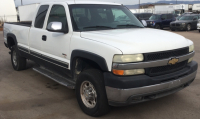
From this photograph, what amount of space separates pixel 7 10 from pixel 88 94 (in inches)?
1359

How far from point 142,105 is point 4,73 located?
441 centimetres

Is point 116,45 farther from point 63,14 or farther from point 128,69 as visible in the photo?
point 63,14

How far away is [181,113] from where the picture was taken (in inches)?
156

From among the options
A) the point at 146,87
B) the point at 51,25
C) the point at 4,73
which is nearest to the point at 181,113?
the point at 146,87

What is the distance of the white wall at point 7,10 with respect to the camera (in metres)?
33.8

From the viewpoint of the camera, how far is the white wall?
33.8 metres

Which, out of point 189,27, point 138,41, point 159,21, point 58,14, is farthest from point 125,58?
point 159,21

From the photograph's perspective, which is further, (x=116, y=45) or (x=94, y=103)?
(x=94, y=103)

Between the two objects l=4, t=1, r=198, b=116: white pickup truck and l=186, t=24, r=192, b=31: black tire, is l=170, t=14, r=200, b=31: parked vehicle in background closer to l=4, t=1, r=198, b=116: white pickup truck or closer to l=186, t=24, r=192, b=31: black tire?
l=186, t=24, r=192, b=31: black tire

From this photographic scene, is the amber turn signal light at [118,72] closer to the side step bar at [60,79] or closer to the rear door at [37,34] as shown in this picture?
the side step bar at [60,79]

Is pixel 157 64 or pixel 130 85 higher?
pixel 157 64

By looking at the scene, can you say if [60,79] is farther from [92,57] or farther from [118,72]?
[118,72]

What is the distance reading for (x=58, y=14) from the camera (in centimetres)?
484

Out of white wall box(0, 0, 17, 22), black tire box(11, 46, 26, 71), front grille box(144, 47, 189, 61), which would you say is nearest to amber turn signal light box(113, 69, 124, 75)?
front grille box(144, 47, 189, 61)
